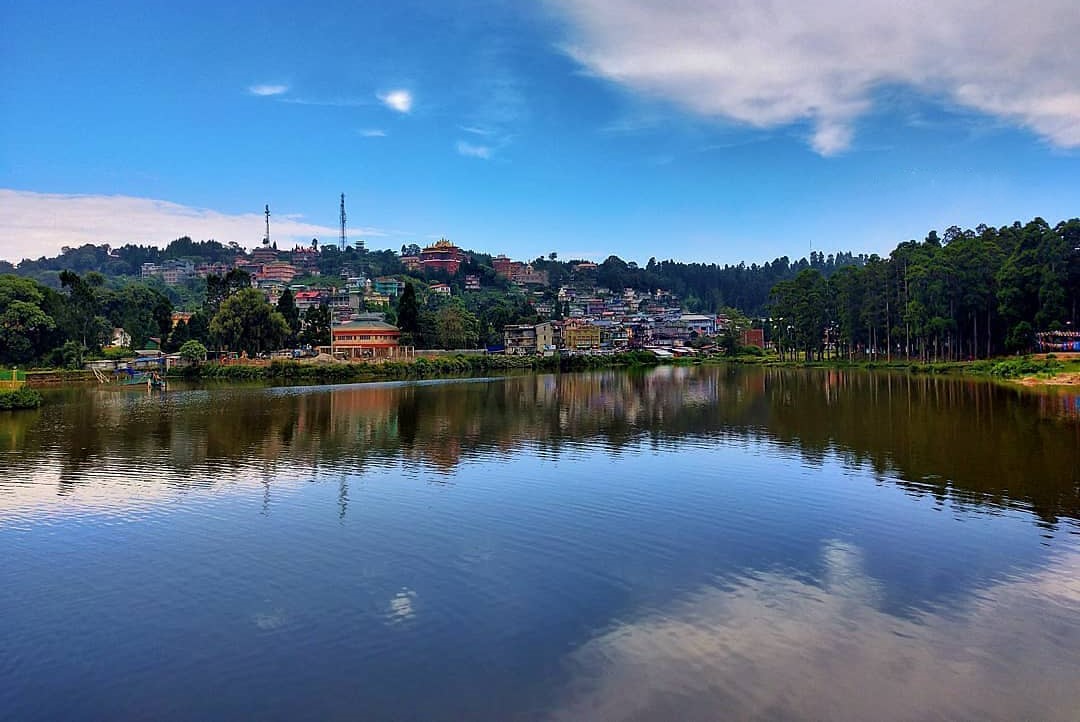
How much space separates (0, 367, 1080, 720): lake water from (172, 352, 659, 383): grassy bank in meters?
36.0

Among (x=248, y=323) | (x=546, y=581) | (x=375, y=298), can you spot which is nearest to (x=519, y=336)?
(x=248, y=323)

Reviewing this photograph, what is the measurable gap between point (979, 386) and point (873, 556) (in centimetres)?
3473

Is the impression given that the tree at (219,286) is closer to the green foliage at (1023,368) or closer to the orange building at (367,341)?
the orange building at (367,341)

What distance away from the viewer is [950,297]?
55000 mm

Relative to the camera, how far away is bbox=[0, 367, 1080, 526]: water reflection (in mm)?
15469

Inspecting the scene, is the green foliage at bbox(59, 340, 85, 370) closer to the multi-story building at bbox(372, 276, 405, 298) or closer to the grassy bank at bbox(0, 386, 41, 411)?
the grassy bank at bbox(0, 386, 41, 411)

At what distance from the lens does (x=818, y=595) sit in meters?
8.54

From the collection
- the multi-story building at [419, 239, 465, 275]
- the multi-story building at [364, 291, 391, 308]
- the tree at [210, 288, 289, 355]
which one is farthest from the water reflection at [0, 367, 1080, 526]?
the multi-story building at [419, 239, 465, 275]

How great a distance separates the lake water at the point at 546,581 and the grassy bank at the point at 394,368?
1416 inches

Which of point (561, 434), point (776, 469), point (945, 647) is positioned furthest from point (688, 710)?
point (561, 434)

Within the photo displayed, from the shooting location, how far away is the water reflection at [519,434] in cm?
1547

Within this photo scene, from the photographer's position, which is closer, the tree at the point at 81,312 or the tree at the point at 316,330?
the tree at the point at 81,312

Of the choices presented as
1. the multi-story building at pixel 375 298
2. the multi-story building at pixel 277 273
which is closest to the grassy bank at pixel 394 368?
the multi-story building at pixel 375 298

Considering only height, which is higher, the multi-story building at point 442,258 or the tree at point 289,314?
the multi-story building at point 442,258
